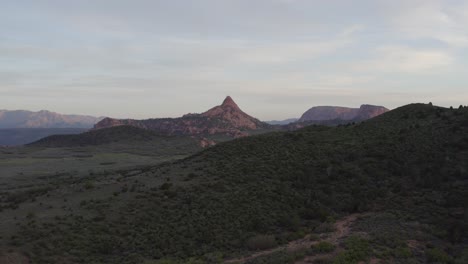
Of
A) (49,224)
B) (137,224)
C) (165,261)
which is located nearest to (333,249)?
(165,261)

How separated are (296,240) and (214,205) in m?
9.92

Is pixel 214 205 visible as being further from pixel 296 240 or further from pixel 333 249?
pixel 333 249

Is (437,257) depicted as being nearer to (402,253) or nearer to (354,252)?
(402,253)

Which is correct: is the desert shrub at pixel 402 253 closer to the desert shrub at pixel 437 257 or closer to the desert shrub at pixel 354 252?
the desert shrub at pixel 437 257

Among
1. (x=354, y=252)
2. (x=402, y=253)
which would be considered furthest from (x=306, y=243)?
(x=402, y=253)

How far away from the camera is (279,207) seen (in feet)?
111

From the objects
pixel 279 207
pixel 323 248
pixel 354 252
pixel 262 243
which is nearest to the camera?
pixel 354 252

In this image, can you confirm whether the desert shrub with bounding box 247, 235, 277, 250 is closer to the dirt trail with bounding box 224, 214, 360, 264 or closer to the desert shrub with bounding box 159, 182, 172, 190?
the dirt trail with bounding box 224, 214, 360, 264

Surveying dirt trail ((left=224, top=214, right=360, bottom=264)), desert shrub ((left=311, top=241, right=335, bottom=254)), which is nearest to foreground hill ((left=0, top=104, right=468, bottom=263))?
desert shrub ((left=311, top=241, right=335, bottom=254))

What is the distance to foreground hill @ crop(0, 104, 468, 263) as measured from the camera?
2423cm

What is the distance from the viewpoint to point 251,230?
29.7 metres

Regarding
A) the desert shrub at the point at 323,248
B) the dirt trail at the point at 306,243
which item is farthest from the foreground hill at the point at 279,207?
the dirt trail at the point at 306,243

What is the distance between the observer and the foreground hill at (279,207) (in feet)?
79.5

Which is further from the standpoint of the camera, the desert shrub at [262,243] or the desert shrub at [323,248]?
the desert shrub at [262,243]
